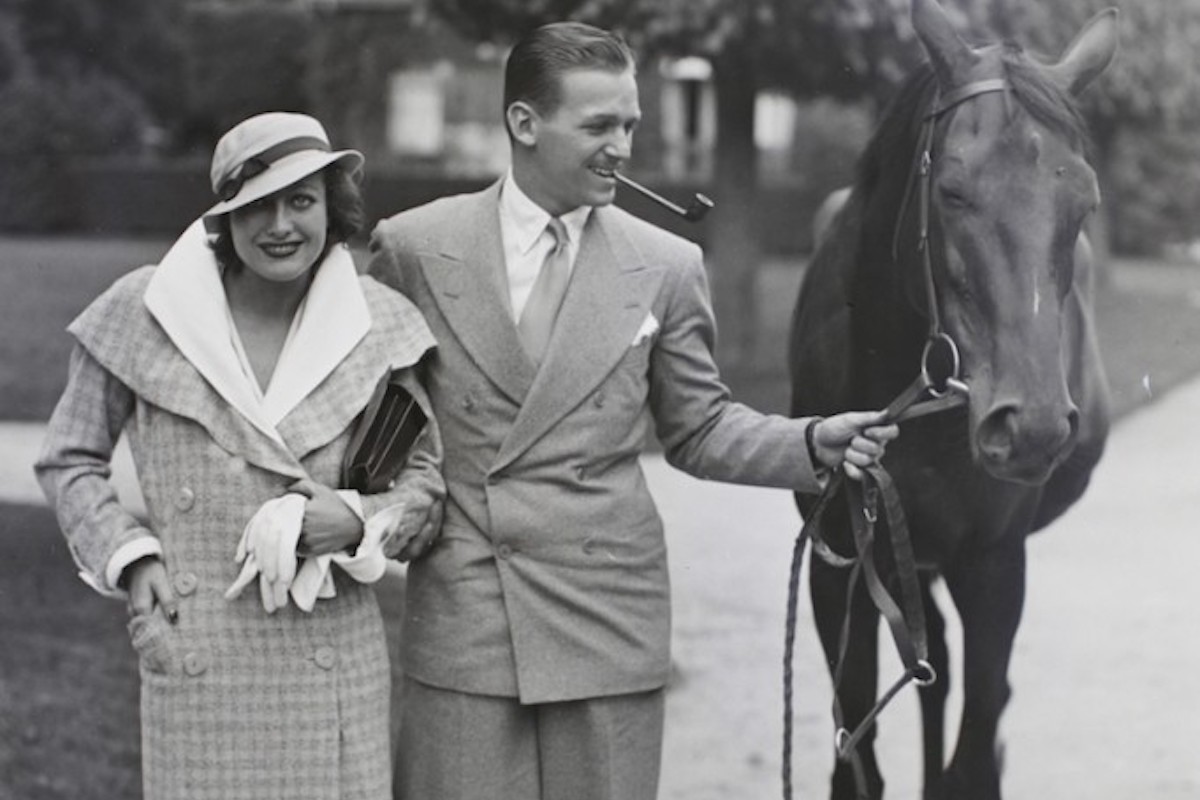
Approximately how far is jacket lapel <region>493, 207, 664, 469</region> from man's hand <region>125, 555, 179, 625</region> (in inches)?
22.0

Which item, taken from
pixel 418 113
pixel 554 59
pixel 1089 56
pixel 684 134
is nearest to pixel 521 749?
pixel 554 59

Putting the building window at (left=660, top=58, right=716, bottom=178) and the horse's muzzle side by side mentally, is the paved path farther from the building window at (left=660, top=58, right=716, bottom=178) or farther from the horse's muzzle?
the building window at (left=660, top=58, right=716, bottom=178)

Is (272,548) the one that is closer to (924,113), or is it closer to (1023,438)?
(1023,438)

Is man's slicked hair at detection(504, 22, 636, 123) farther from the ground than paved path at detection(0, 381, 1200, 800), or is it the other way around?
man's slicked hair at detection(504, 22, 636, 123)

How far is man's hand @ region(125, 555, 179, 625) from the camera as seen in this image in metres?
2.68

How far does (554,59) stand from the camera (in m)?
2.84

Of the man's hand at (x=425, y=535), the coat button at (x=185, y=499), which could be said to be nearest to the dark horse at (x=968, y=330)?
the man's hand at (x=425, y=535)

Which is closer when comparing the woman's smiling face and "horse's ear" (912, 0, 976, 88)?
the woman's smiling face

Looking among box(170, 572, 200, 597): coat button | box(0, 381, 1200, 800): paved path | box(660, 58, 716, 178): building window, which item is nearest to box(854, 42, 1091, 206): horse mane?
box(170, 572, 200, 597): coat button

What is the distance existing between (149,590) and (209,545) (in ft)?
0.37

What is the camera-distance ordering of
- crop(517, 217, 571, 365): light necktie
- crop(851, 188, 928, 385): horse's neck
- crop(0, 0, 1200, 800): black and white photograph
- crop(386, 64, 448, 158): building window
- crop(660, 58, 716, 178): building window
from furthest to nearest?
1. crop(386, 64, 448, 158): building window
2. crop(660, 58, 716, 178): building window
3. crop(851, 188, 928, 385): horse's neck
4. crop(517, 217, 571, 365): light necktie
5. crop(0, 0, 1200, 800): black and white photograph

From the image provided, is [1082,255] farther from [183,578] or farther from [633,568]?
[183,578]

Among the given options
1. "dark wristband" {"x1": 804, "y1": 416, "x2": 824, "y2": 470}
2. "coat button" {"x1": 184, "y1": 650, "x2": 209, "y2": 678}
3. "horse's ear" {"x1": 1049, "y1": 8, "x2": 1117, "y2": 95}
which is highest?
"horse's ear" {"x1": 1049, "y1": 8, "x2": 1117, "y2": 95}

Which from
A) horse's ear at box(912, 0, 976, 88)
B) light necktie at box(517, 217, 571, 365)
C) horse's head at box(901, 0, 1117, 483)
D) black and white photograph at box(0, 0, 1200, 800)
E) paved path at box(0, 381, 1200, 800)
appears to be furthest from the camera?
paved path at box(0, 381, 1200, 800)
